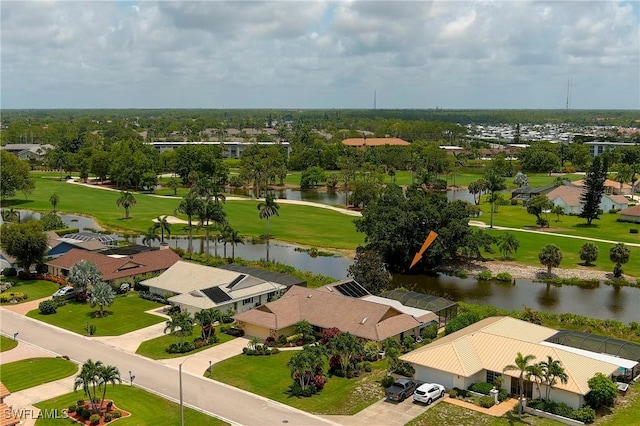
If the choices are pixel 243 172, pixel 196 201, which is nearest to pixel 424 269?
pixel 196 201

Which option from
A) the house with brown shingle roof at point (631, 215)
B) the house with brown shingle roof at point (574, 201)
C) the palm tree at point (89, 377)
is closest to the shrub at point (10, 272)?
the palm tree at point (89, 377)

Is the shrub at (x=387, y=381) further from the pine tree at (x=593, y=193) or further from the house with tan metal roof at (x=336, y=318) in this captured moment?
the pine tree at (x=593, y=193)

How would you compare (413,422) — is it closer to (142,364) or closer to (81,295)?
(142,364)

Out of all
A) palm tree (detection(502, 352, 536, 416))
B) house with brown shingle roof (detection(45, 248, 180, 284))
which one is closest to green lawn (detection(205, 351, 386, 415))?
palm tree (detection(502, 352, 536, 416))

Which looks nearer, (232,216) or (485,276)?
(485,276)

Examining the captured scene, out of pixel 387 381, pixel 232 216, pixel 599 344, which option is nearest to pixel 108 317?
pixel 387 381

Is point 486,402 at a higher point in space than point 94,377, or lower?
lower

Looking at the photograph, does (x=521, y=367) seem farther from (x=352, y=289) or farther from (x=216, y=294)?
(x=216, y=294)

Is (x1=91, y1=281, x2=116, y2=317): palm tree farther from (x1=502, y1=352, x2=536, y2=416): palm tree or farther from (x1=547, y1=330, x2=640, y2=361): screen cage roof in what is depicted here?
(x1=547, y1=330, x2=640, y2=361): screen cage roof
